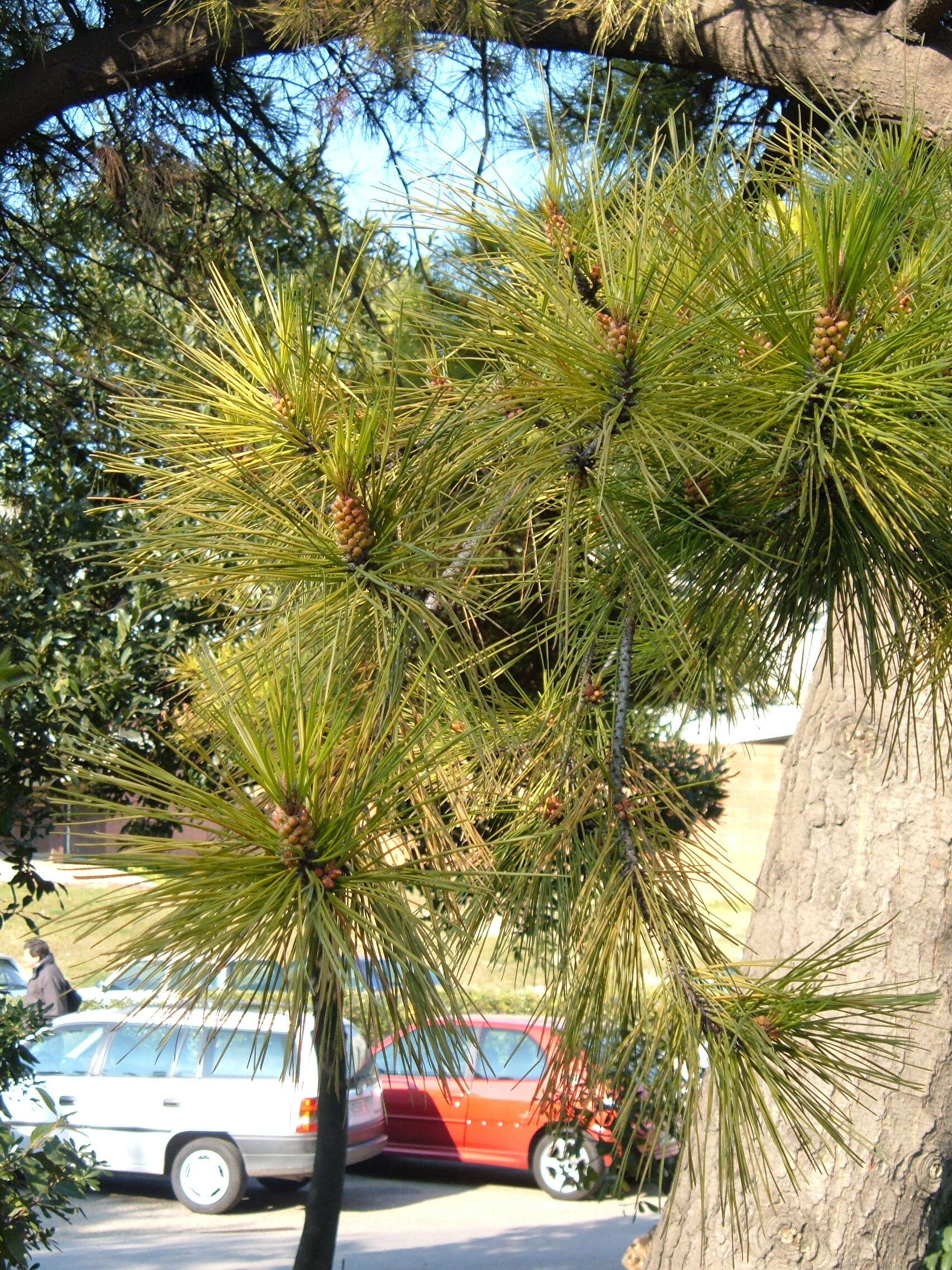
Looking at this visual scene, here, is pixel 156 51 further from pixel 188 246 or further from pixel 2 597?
pixel 2 597

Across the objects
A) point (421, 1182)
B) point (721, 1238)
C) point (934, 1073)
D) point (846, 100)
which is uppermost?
point (846, 100)

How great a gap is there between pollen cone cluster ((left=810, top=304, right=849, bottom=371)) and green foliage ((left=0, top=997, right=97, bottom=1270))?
115 inches

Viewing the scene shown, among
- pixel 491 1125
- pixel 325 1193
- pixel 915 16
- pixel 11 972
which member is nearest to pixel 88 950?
pixel 325 1193

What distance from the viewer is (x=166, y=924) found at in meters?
1.02

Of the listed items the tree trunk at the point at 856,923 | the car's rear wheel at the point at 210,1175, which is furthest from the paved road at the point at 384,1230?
the tree trunk at the point at 856,923

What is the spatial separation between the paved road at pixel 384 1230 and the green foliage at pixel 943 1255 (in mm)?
4899

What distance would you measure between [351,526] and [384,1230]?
8.52m

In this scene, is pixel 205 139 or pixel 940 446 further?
pixel 205 139

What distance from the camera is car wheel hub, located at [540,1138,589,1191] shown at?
5.52m

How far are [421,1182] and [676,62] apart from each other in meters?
9.69

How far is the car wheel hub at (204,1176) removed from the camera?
8.58 m

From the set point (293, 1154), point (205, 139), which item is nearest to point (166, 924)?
point (205, 139)

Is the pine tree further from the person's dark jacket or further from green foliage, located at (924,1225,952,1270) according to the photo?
the person's dark jacket

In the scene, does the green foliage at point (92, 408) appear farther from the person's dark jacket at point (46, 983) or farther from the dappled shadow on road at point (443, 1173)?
the dappled shadow on road at point (443, 1173)
